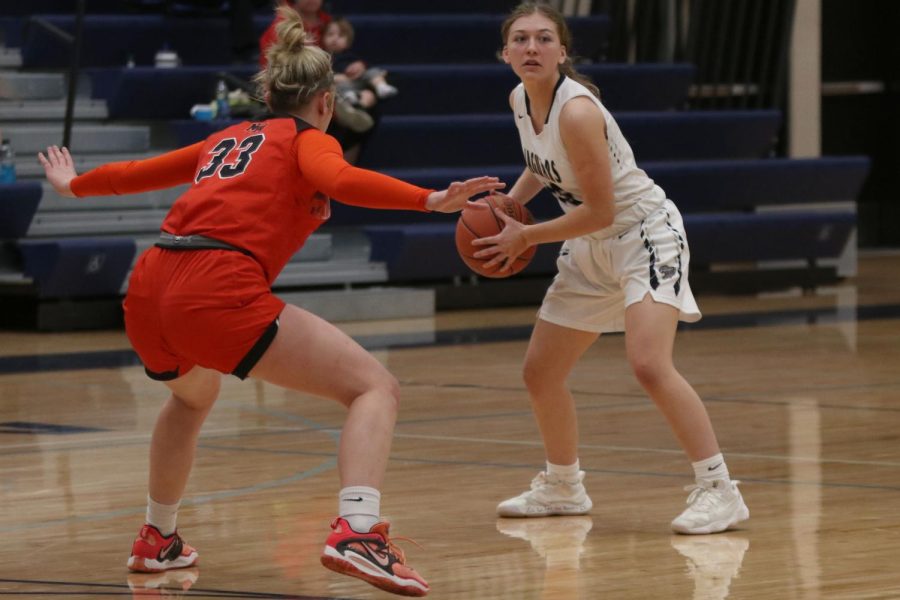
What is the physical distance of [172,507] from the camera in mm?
3828

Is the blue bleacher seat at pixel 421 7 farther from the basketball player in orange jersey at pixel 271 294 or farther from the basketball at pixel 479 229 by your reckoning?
Result: the basketball player in orange jersey at pixel 271 294

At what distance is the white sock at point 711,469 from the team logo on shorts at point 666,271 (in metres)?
0.47

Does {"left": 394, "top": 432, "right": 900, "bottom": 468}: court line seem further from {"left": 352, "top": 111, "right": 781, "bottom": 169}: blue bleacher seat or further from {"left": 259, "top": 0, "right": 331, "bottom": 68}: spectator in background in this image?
{"left": 352, "top": 111, "right": 781, "bottom": 169}: blue bleacher seat

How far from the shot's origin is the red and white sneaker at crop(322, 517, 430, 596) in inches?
131

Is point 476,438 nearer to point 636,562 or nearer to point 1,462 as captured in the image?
point 1,462

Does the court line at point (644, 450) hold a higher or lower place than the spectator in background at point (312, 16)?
lower

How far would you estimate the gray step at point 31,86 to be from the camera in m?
10.7

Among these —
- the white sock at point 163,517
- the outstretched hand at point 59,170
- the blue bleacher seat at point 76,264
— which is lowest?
the blue bleacher seat at point 76,264

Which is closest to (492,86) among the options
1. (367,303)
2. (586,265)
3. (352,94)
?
(352,94)

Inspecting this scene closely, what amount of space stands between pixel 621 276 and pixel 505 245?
16.5 inches

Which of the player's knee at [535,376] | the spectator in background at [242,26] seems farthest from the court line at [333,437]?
the spectator in background at [242,26]

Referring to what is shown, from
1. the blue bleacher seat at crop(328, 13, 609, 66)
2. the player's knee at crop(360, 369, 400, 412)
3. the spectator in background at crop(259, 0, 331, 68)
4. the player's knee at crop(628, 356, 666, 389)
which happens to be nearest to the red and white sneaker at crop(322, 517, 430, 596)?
the player's knee at crop(360, 369, 400, 412)

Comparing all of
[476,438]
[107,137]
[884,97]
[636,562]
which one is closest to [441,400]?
[476,438]

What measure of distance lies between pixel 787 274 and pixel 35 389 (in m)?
6.26
